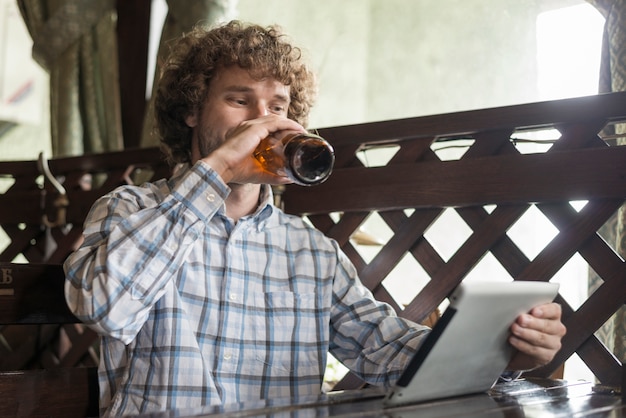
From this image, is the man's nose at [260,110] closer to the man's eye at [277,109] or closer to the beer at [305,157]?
the man's eye at [277,109]

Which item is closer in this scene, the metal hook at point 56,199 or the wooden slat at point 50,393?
the wooden slat at point 50,393

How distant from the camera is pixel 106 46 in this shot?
2.44 m

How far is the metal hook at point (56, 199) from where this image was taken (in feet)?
6.34

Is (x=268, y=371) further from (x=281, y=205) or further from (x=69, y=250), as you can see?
(x=69, y=250)

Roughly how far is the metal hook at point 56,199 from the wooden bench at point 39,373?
0.81m

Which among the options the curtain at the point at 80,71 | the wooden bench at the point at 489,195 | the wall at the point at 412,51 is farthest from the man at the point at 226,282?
the curtain at the point at 80,71

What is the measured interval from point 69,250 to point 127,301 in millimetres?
977

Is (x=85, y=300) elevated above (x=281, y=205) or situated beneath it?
situated beneath

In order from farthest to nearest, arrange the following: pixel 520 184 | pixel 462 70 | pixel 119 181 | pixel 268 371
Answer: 1. pixel 462 70
2. pixel 119 181
3. pixel 520 184
4. pixel 268 371

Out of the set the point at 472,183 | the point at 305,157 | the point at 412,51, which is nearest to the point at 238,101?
the point at 305,157

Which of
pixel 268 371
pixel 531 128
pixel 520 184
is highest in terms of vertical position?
pixel 531 128

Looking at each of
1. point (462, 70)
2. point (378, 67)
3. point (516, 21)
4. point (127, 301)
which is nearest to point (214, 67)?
point (127, 301)

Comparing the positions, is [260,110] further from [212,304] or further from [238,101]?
[212,304]

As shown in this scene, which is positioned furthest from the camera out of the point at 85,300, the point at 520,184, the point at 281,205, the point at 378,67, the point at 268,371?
the point at 378,67
